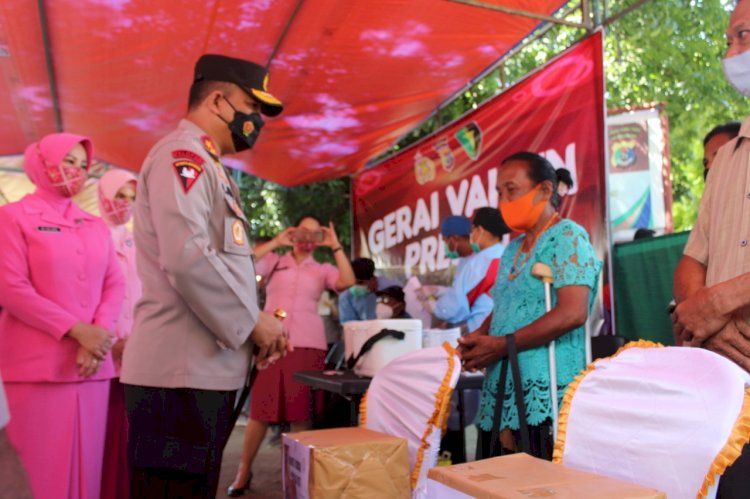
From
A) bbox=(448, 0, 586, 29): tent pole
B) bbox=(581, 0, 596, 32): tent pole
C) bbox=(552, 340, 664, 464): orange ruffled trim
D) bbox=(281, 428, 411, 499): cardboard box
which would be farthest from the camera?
bbox=(581, 0, 596, 32): tent pole

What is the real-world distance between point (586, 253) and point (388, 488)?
99 centimetres

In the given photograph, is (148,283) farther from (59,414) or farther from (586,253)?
(586,253)

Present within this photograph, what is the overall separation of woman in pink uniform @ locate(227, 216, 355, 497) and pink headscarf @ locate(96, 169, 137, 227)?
1.18m

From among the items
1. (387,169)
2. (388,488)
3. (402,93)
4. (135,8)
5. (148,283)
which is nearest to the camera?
(388,488)

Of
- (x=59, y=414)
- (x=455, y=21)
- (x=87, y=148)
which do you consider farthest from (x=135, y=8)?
(x=59, y=414)

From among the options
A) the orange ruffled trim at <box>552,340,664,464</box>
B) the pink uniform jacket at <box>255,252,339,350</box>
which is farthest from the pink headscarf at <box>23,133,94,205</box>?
the orange ruffled trim at <box>552,340,664,464</box>

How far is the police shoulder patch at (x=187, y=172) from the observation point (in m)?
1.91

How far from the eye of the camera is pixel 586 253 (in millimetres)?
2229

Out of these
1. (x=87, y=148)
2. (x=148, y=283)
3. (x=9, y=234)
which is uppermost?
(x=87, y=148)

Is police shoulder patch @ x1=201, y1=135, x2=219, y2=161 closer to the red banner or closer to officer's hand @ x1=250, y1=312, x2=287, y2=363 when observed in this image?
officer's hand @ x1=250, y1=312, x2=287, y2=363

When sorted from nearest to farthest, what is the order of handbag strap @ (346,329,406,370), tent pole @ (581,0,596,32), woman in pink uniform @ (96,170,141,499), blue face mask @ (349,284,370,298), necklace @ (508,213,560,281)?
necklace @ (508,213,560,281)
handbag strap @ (346,329,406,370)
woman in pink uniform @ (96,170,141,499)
tent pole @ (581,0,596,32)
blue face mask @ (349,284,370,298)

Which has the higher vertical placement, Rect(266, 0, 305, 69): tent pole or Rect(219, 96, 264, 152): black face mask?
Rect(266, 0, 305, 69): tent pole

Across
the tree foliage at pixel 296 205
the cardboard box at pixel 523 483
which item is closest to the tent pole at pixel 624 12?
the cardboard box at pixel 523 483

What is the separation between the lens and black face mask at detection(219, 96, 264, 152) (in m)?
2.20
